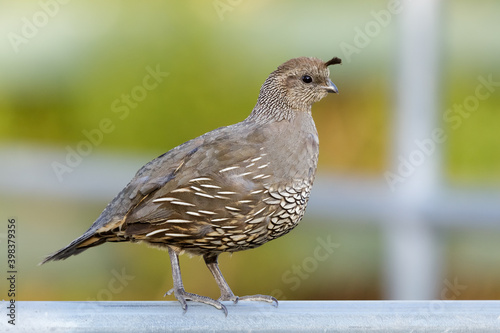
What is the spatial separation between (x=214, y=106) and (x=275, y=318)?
12.5 feet

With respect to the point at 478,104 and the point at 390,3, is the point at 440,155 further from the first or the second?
the point at 390,3

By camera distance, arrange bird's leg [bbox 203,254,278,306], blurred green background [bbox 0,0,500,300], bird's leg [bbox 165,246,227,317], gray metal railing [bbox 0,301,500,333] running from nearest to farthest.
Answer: gray metal railing [bbox 0,301,500,333], bird's leg [bbox 165,246,227,317], bird's leg [bbox 203,254,278,306], blurred green background [bbox 0,0,500,300]

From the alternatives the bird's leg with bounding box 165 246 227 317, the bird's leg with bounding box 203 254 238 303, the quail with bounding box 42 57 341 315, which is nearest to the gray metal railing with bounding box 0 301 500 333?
the bird's leg with bounding box 165 246 227 317

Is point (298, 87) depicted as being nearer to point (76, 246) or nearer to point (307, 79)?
point (307, 79)

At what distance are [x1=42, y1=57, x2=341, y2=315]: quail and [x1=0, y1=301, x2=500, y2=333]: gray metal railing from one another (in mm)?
597

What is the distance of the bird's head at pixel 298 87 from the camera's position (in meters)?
3.21

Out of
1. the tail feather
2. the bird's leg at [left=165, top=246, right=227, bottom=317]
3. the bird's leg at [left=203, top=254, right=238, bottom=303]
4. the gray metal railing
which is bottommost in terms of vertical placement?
the bird's leg at [left=203, top=254, right=238, bottom=303]

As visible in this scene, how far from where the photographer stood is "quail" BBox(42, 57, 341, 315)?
2963mm

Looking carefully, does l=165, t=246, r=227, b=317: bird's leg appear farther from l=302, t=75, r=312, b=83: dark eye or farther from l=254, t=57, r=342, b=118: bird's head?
l=302, t=75, r=312, b=83: dark eye

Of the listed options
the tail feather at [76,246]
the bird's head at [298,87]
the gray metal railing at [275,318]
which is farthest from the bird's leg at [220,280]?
the gray metal railing at [275,318]

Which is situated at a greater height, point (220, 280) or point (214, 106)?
point (214, 106)

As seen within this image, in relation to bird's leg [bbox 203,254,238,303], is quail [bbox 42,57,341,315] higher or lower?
higher

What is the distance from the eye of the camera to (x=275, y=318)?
2.30 m

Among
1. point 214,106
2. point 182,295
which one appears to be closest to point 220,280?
point 182,295
